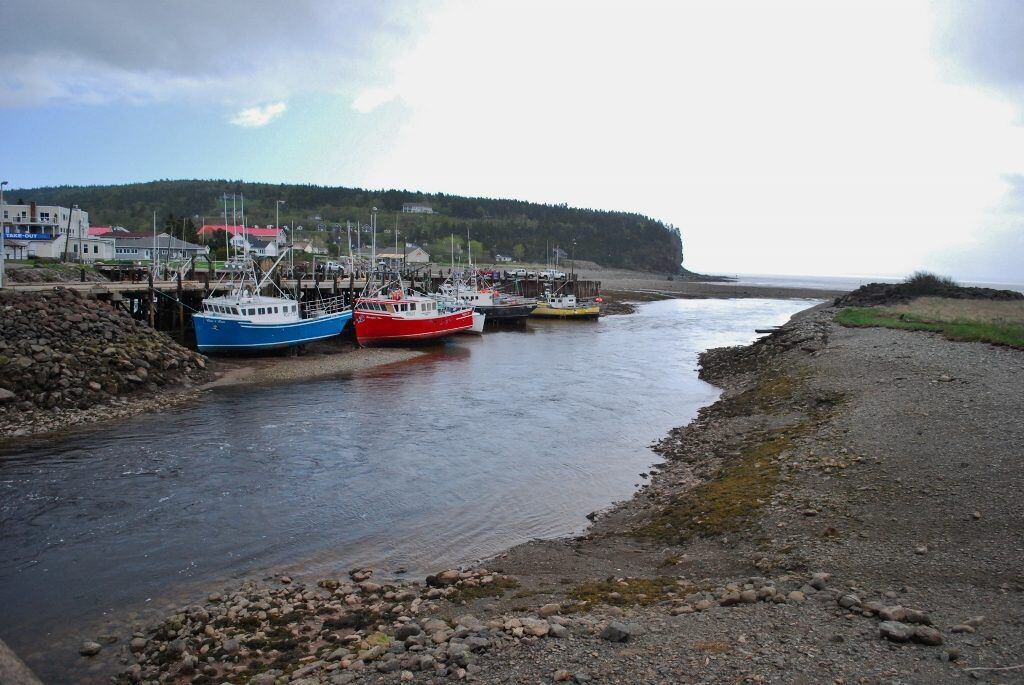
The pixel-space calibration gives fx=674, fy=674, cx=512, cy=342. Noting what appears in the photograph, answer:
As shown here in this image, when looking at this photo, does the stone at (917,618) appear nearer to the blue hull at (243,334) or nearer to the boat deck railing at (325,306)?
the blue hull at (243,334)

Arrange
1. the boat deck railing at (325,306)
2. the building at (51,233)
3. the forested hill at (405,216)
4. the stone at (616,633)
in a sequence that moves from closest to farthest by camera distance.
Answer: the stone at (616,633), the boat deck railing at (325,306), the building at (51,233), the forested hill at (405,216)

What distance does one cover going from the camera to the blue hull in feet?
103

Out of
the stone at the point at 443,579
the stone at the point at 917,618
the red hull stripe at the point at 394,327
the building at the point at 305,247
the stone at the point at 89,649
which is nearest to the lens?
the stone at the point at 917,618

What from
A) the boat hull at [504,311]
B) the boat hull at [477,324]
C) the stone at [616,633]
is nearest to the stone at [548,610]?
the stone at [616,633]

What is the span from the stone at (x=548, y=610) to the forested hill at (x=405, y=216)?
11783cm

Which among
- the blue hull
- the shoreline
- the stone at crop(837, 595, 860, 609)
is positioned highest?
the blue hull

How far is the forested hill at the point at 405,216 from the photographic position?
138375mm

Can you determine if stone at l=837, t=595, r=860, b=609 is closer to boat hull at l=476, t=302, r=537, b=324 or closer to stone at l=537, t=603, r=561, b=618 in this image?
stone at l=537, t=603, r=561, b=618

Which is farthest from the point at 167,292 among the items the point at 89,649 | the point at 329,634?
the point at 329,634

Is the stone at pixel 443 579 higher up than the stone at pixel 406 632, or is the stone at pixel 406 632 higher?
the stone at pixel 406 632

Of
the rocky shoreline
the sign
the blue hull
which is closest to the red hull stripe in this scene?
the blue hull

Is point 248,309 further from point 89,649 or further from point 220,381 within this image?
Result: point 89,649

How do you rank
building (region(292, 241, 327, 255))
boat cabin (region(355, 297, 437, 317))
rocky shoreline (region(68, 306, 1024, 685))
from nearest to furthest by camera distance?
rocky shoreline (region(68, 306, 1024, 685)) < boat cabin (region(355, 297, 437, 317)) < building (region(292, 241, 327, 255))

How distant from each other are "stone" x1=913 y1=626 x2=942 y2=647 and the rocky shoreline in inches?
0.4
